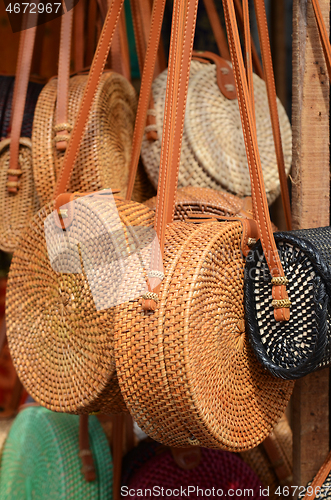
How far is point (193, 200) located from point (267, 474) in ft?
2.24

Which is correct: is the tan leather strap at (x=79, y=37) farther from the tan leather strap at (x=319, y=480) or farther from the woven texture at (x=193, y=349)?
the tan leather strap at (x=319, y=480)

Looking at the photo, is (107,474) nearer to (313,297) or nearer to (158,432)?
(158,432)

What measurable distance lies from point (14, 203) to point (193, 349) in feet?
1.73

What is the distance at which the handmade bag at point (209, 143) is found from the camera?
88 centimetres

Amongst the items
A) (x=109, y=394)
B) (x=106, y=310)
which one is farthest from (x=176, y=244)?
(x=109, y=394)

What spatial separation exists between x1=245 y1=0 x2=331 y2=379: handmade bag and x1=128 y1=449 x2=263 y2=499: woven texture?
1.33 feet

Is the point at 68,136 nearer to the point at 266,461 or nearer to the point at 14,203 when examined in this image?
the point at 14,203

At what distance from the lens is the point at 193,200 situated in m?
0.77

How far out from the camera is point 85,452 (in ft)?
3.06

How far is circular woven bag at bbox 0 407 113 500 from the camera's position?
2.99 feet

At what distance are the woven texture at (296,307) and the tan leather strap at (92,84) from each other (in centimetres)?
31

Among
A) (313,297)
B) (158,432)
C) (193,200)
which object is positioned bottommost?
(158,432)

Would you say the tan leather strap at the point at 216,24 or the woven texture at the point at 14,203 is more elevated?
the tan leather strap at the point at 216,24

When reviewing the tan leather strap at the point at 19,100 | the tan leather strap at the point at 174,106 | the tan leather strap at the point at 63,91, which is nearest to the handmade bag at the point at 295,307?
the tan leather strap at the point at 174,106
